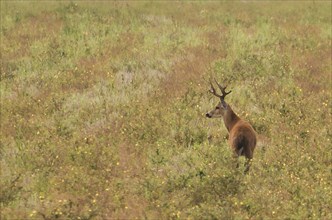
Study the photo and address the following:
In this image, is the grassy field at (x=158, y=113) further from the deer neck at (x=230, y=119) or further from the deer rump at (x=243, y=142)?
the deer neck at (x=230, y=119)

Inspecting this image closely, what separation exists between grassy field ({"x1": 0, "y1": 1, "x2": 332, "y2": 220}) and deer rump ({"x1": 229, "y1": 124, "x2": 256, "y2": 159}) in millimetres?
259

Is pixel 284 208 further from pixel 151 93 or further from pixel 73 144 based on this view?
pixel 151 93

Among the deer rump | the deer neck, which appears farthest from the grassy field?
the deer neck

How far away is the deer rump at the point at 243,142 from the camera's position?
11.4 metres

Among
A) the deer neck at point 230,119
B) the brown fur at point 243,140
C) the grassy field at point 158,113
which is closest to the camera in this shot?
the grassy field at point 158,113

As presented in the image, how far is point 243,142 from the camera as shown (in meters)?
11.5

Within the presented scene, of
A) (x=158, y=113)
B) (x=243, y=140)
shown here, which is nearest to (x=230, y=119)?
(x=243, y=140)

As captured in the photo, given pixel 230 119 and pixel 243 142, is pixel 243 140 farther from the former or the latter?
pixel 230 119

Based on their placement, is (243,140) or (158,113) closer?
(243,140)

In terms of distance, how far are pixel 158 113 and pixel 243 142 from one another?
3967 millimetres

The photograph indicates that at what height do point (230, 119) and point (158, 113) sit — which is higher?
point (230, 119)

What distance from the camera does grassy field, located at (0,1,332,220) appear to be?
32.5ft

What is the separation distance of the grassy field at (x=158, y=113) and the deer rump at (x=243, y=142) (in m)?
0.26

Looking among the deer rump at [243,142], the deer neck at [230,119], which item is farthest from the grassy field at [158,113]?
the deer neck at [230,119]
